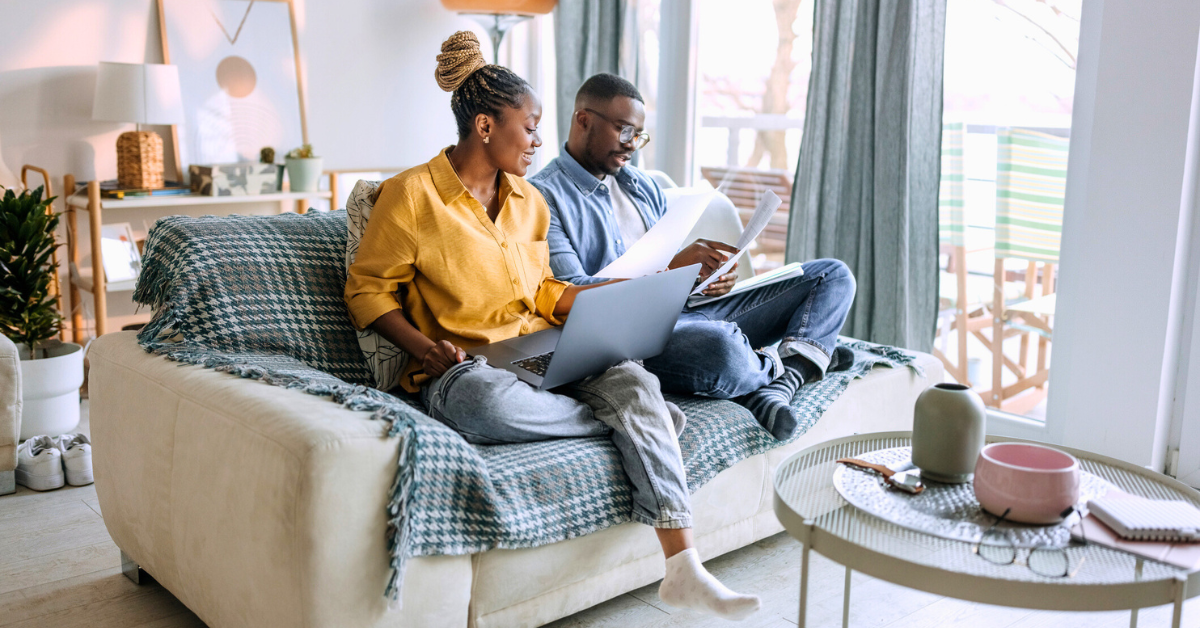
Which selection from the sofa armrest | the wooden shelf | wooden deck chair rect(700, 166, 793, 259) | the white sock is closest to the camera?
the sofa armrest

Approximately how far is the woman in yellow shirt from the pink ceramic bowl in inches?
17.5

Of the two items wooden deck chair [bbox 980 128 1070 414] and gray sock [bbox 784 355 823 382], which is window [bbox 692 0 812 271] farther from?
gray sock [bbox 784 355 823 382]

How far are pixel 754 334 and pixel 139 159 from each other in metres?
2.24

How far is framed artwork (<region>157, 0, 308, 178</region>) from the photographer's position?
353 cm

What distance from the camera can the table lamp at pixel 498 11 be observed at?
3.80 m

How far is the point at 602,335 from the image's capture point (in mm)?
1689

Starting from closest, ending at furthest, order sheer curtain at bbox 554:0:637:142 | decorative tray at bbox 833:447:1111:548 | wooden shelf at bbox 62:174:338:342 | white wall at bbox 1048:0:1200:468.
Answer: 1. decorative tray at bbox 833:447:1111:548
2. white wall at bbox 1048:0:1200:468
3. wooden shelf at bbox 62:174:338:342
4. sheer curtain at bbox 554:0:637:142

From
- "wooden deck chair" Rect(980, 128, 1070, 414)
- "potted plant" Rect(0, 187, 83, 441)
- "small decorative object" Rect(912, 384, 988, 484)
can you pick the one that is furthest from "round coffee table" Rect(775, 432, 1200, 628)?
"potted plant" Rect(0, 187, 83, 441)

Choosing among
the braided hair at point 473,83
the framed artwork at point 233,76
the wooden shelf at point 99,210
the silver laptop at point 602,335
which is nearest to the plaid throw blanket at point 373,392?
the silver laptop at point 602,335

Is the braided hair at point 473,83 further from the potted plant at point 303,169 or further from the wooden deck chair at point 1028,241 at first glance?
the potted plant at point 303,169

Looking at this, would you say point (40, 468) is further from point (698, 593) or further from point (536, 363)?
point (698, 593)

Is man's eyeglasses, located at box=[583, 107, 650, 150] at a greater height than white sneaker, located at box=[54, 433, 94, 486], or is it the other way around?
man's eyeglasses, located at box=[583, 107, 650, 150]

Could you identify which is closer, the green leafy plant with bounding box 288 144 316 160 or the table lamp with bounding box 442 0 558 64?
the green leafy plant with bounding box 288 144 316 160

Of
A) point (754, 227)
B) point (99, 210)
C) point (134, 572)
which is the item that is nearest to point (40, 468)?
point (134, 572)
